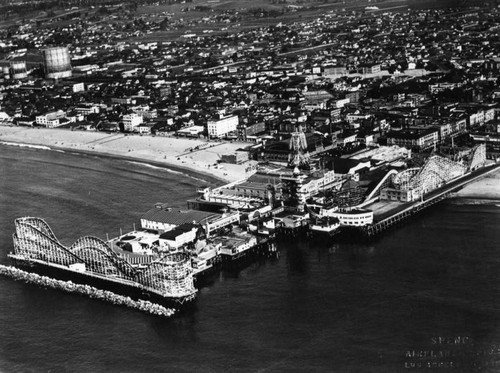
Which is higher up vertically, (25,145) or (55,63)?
(55,63)

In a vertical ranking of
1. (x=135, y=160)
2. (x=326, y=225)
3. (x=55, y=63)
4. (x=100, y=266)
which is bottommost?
(x=135, y=160)

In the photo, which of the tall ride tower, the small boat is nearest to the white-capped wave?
the tall ride tower

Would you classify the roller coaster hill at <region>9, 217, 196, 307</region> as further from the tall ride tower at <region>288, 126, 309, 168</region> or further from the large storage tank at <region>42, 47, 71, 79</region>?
the large storage tank at <region>42, 47, 71, 79</region>

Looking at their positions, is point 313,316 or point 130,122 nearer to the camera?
point 313,316

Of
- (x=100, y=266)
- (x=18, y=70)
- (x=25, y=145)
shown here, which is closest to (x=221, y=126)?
(x=25, y=145)

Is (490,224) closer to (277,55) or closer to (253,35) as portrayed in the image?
(277,55)

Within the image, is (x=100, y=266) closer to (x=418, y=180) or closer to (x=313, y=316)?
(x=313, y=316)

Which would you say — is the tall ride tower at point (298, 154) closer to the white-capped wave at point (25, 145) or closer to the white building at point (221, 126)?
the white building at point (221, 126)

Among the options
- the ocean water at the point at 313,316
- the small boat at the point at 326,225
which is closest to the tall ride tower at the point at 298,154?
the small boat at the point at 326,225
